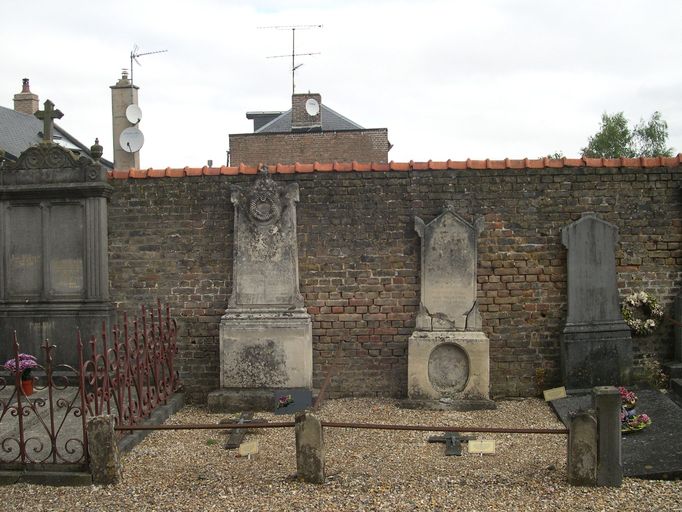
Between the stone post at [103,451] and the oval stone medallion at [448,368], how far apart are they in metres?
3.88

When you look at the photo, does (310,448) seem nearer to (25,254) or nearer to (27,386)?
(27,386)

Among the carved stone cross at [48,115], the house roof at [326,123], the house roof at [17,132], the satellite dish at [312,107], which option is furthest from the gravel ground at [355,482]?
the house roof at [326,123]

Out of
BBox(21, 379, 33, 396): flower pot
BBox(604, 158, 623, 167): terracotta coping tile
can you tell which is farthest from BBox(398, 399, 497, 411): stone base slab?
BBox(21, 379, 33, 396): flower pot

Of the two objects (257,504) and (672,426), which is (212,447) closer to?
(257,504)

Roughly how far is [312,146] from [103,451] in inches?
762

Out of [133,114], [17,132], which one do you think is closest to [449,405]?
[133,114]

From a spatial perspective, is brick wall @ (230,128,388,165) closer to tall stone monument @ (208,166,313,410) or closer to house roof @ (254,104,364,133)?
house roof @ (254,104,364,133)

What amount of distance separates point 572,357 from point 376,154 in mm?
17017

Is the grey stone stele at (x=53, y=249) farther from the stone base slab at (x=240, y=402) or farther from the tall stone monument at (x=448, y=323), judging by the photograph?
the tall stone monument at (x=448, y=323)

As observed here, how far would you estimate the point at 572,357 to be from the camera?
7.90 meters

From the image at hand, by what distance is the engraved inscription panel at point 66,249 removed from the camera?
806 cm

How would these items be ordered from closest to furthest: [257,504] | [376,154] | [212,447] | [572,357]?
[257,504] < [212,447] < [572,357] < [376,154]

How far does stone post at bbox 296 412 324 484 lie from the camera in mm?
5066

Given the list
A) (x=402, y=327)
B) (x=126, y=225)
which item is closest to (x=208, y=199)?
(x=126, y=225)
